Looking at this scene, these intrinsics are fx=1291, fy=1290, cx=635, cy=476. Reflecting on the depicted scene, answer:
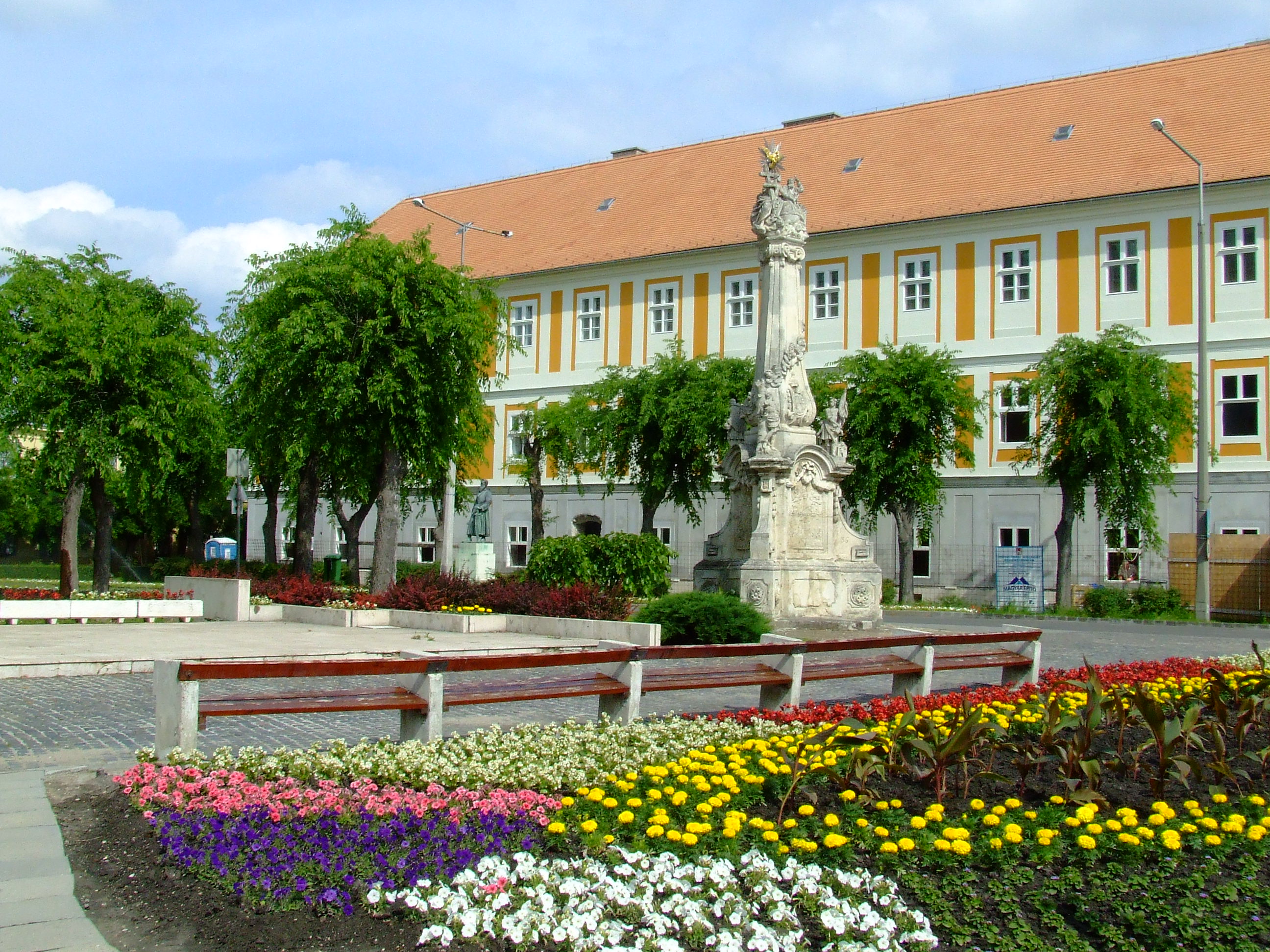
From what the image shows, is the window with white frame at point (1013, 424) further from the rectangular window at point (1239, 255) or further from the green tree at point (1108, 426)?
the rectangular window at point (1239, 255)

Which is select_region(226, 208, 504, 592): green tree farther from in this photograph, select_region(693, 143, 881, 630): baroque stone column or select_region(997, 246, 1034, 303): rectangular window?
select_region(997, 246, 1034, 303): rectangular window

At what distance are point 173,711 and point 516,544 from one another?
4406cm

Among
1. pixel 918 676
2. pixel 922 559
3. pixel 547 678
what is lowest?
pixel 918 676

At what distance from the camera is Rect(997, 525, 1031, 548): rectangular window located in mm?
40781

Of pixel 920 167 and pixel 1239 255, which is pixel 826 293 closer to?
pixel 920 167

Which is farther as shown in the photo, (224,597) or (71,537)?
(71,537)

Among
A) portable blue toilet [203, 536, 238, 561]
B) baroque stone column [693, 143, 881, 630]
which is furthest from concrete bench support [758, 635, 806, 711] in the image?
portable blue toilet [203, 536, 238, 561]

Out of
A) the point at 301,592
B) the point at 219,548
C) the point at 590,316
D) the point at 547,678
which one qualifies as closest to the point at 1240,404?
the point at 590,316

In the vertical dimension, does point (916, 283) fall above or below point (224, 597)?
above

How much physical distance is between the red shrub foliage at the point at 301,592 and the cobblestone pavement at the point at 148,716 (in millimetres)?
10467

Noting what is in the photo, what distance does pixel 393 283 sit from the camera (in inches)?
1045

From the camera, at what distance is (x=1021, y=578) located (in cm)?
3497

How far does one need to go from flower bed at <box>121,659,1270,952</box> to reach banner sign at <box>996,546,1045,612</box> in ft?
88.3

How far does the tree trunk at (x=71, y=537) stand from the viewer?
26.6 m
